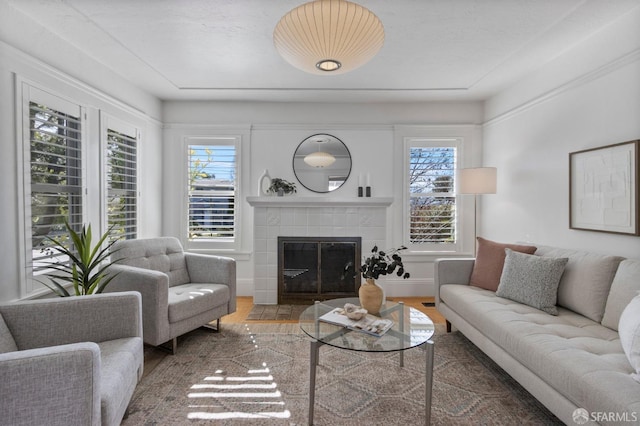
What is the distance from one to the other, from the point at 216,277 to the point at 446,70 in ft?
10.2

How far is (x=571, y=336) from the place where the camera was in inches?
71.9

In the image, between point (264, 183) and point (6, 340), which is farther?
point (264, 183)

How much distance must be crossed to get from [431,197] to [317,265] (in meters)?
1.79

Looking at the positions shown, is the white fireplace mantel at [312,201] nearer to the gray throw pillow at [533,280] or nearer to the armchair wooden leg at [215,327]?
the armchair wooden leg at [215,327]

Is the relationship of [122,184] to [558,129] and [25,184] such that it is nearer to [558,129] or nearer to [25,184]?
[25,184]

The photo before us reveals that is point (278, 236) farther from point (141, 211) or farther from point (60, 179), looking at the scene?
point (60, 179)

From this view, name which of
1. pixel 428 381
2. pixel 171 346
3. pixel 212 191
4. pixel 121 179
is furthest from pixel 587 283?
pixel 121 179

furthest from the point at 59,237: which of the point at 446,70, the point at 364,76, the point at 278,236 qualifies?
the point at 446,70

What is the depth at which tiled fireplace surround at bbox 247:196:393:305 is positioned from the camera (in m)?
3.85

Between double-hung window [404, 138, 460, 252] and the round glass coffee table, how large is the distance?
2.11m

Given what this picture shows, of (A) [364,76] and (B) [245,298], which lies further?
(B) [245,298]

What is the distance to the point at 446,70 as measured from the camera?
3.18m

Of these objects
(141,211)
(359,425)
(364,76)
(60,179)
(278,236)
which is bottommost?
(359,425)

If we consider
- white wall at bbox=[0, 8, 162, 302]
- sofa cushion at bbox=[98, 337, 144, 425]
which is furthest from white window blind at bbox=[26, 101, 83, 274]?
sofa cushion at bbox=[98, 337, 144, 425]
